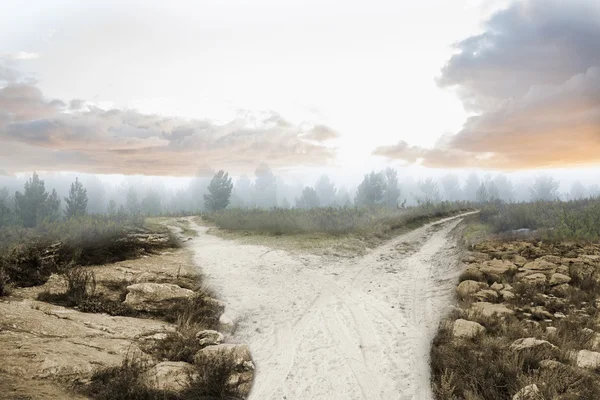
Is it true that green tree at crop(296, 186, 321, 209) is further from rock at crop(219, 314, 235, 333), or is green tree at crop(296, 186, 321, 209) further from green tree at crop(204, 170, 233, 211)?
rock at crop(219, 314, 235, 333)

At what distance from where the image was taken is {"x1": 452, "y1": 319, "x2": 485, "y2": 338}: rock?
5997 mm

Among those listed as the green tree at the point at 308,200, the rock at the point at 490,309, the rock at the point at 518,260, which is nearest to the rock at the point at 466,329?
the rock at the point at 490,309

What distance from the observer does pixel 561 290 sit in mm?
7746

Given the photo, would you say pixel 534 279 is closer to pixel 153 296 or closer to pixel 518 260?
pixel 518 260

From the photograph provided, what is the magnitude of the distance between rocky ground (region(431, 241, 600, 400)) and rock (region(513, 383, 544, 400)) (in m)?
0.01

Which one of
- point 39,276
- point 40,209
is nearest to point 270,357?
point 39,276

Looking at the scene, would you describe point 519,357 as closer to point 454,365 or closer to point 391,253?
point 454,365

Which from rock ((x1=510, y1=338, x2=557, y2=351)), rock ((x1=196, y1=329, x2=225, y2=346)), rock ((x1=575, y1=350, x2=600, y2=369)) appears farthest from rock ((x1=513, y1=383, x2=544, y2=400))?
rock ((x1=196, y1=329, x2=225, y2=346))

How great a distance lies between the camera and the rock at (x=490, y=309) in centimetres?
682

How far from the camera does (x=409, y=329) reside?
6.95 m

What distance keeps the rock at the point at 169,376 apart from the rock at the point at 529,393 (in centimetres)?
449

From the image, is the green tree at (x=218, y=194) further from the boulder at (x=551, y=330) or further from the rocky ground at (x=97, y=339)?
the boulder at (x=551, y=330)

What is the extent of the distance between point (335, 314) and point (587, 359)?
4640 millimetres

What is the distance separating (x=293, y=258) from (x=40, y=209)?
7517 cm
